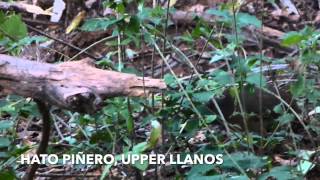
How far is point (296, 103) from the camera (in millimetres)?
2633

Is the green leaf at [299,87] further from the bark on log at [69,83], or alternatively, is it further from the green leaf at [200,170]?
the bark on log at [69,83]

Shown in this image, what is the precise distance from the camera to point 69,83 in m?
1.54

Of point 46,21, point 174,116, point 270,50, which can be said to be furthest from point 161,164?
point 46,21

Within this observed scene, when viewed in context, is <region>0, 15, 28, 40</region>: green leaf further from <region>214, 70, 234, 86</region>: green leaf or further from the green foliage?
<region>214, 70, 234, 86</region>: green leaf

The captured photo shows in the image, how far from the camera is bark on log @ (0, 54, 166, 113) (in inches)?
57.9

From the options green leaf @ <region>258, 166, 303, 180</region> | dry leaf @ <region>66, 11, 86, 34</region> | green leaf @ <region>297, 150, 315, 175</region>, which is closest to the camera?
green leaf @ <region>258, 166, 303, 180</region>

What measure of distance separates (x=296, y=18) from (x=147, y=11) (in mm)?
2515

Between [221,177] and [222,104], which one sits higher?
[221,177]

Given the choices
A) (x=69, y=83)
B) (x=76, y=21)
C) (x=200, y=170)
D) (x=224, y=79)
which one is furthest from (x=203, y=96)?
(x=76, y=21)

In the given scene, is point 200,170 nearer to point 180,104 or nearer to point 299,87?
point 180,104

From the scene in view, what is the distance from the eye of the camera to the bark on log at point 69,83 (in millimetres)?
1471

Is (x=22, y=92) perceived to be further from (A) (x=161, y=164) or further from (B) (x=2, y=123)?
(A) (x=161, y=164)

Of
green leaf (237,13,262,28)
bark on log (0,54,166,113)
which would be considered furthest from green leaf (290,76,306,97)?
bark on log (0,54,166,113)

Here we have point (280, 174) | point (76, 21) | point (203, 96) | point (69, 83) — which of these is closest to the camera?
point (69, 83)
